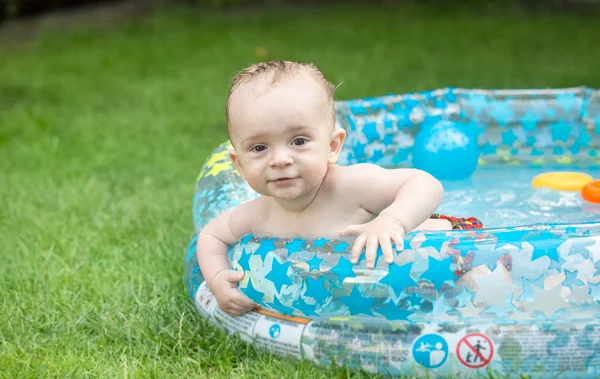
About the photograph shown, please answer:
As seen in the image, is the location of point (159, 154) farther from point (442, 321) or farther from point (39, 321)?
point (442, 321)

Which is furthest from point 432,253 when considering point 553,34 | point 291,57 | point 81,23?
point 81,23

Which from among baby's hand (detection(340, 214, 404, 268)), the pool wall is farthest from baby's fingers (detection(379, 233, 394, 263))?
the pool wall

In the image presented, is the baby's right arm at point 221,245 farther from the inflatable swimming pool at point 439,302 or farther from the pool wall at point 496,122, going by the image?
the pool wall at point 496,122

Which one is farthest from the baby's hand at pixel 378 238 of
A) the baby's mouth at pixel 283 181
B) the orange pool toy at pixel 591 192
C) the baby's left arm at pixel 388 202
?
the orange pool toy at pixel 591 192

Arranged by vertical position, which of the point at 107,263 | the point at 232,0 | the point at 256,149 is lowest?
the point at 107,263

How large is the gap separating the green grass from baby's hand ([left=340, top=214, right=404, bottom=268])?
364 millimetres

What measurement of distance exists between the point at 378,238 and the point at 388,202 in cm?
29

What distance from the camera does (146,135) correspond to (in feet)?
17.5

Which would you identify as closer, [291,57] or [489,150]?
[489,150]

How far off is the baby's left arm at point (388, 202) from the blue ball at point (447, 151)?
129cm

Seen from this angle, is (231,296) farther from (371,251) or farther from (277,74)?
(277,74)

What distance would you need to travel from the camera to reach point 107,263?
3102 mm

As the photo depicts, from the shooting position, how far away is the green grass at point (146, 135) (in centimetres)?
243

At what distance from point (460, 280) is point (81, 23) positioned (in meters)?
8.51
